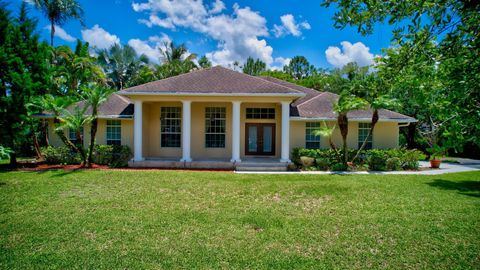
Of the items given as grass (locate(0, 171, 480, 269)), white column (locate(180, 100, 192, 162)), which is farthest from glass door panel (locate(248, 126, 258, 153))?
grass (locate(0, 171, 480, 269))

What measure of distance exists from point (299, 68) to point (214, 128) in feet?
136

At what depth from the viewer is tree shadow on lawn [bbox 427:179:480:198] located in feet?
32.0

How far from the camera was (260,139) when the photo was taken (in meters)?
17.3

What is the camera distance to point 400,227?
19.6 feet

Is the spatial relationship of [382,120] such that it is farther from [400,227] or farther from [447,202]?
[400,227]

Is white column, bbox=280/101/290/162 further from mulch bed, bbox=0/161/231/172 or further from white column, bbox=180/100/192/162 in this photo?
white column, bbox=180/100/192/162

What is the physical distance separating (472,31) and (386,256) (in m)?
3.76

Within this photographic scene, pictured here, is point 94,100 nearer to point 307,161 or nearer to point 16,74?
point 16,74

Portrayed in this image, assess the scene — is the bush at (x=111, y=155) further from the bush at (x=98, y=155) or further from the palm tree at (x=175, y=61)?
the palm tree at (x=175, y=61)

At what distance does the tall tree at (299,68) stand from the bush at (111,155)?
43846mm

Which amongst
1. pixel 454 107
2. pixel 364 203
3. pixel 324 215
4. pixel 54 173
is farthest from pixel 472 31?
pixel 54 173

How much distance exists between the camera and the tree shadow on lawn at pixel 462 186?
9.74 m

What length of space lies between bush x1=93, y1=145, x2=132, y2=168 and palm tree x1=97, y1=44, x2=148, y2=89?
21.2m

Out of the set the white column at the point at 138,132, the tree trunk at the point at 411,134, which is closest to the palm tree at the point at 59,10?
the white column at the point at 138,132
